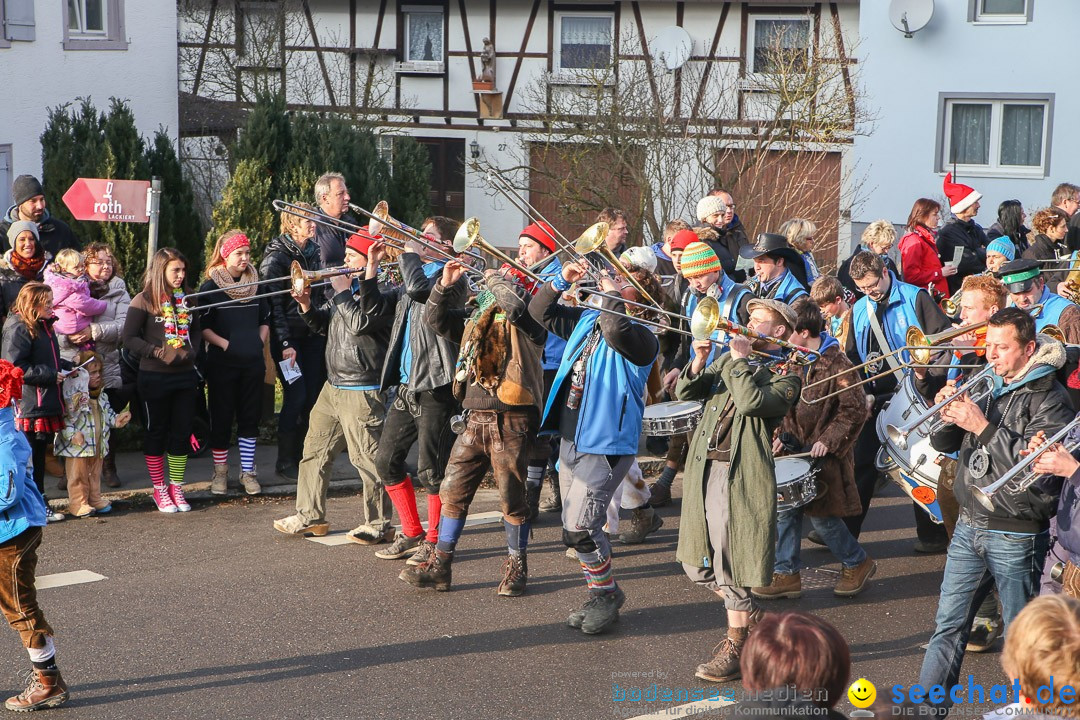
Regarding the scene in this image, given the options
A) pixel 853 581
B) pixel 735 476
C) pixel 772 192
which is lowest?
pixel 853 581

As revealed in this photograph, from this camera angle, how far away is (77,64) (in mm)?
15781

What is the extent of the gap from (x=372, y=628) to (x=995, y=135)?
19.2 m

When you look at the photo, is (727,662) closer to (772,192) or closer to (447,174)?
(772,192)

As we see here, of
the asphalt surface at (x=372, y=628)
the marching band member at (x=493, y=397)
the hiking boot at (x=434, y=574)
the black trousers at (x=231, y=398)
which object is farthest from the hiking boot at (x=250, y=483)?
the marching band member at (x=493, y=397)

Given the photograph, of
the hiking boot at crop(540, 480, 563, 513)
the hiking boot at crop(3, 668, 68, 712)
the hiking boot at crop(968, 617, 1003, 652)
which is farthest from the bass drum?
the hiking boot at crop(3, 668, 68, 712)

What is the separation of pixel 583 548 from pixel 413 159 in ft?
35.2

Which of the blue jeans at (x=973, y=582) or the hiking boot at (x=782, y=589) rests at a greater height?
the blue jeans at (x=973, y=582)

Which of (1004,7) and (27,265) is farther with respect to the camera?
(1004,7)

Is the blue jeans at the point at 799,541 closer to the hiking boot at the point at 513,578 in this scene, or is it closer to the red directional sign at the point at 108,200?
the hiking boot at the point at 513,578

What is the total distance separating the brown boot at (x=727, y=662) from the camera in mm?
5699

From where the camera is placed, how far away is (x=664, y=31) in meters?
25.0

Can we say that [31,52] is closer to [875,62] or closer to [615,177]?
[615,177]

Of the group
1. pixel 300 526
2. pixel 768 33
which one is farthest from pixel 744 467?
pixel 768 33

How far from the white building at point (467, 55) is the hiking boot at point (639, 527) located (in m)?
16.1
